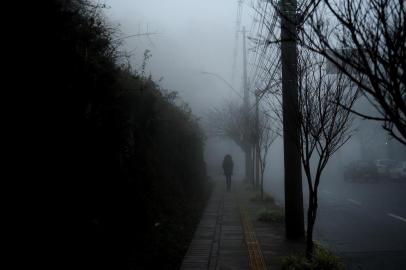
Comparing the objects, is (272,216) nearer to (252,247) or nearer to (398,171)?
(252,247)

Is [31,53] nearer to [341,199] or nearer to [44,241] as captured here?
[44,241]

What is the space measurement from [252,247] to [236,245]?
1.18 ft

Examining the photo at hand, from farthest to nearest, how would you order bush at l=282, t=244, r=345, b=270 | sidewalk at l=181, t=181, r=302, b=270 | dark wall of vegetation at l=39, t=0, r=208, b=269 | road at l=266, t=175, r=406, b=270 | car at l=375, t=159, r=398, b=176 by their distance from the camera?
1. car at l=375, t=159, r=398, b=176
2. road at l=266, t=175, r=406, b=270
3. sidewalk at l=181, t=181, r=302, b=270
4. bush at l=282, t=244, r=345, b=270
5. dark wall of vegetation at l=39, t=0, r=208, b=269

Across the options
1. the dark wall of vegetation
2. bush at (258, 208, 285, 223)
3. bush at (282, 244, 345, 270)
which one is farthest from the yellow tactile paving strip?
the dark wall of vegetation

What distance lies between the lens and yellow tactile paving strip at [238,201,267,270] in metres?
6.71

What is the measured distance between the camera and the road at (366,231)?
7701mm

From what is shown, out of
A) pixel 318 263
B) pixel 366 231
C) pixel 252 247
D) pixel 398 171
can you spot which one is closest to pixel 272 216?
pixel 366 231

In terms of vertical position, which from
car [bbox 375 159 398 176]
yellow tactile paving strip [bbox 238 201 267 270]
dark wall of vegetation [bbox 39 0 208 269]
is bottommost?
yellow tactile paving strip [bbox 238 201 267 270]

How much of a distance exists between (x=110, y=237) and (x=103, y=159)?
101 centimetres

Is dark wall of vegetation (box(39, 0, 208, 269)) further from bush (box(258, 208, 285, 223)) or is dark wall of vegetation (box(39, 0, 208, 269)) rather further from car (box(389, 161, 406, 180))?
car (box(389, 161, 406, 180))

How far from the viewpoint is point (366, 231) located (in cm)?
1052

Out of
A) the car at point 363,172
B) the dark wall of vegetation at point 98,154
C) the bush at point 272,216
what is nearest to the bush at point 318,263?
the dark wall of vegetation at point 98,154

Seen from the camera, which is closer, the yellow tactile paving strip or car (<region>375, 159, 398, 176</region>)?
the yellow tactile paving strip

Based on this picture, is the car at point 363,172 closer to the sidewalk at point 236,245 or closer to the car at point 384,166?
the car at point 384,166
